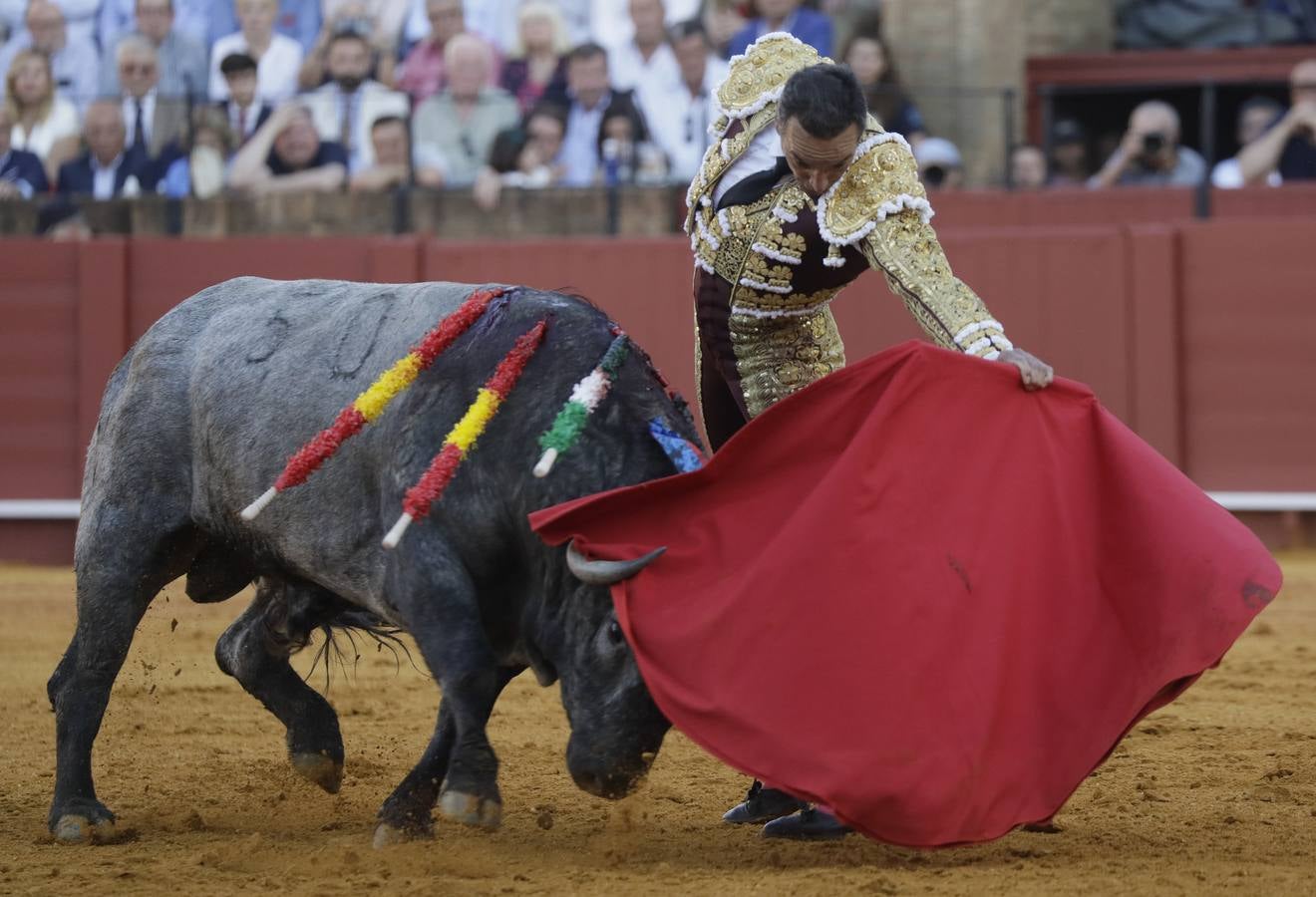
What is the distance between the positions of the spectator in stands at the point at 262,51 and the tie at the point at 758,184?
6.09 meters

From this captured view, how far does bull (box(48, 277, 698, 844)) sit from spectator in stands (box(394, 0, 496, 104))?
5.16 m

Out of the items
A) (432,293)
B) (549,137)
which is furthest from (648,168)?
(432,293)

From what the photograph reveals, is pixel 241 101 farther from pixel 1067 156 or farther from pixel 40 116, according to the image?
pixel 1067 156

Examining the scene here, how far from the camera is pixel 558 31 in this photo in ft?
29.5

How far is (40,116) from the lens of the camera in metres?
9.24

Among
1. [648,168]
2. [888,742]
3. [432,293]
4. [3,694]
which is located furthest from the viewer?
[648,168]

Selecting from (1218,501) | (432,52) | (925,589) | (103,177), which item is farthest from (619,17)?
(925,589)

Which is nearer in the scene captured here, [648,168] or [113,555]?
[113,555]

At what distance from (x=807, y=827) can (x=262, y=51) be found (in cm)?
670

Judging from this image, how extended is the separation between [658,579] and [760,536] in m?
0.19

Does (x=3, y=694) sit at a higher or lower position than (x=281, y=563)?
lower

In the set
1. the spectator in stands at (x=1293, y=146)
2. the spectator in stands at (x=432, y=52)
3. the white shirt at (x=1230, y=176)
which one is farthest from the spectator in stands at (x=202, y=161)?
the spectator in stands at (x=1293, y=146)

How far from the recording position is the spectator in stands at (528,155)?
866cm

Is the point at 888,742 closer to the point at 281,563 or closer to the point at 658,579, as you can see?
the point at 658,579
